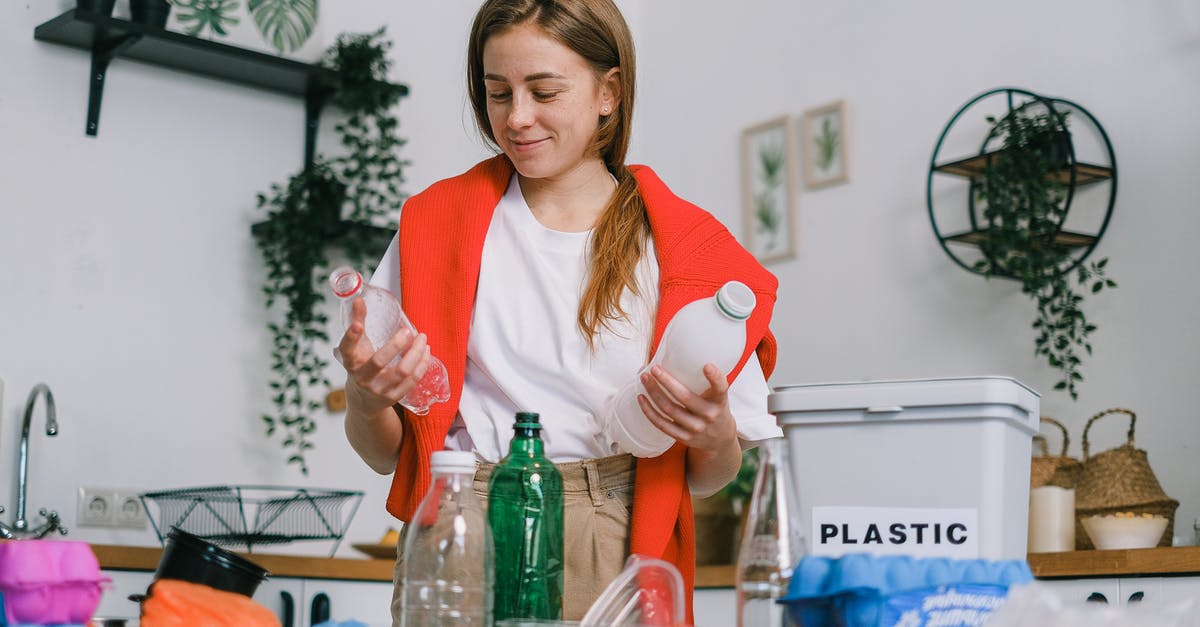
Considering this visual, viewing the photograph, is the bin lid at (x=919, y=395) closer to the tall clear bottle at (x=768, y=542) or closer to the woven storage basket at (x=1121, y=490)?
the tall clear bottle at (x=768, y=542)

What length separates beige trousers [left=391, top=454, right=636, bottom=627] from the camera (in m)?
1.27

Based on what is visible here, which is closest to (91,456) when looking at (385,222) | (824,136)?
(385,222)

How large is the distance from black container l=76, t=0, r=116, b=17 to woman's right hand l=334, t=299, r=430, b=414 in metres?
2.12

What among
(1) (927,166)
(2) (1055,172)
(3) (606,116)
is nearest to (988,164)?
(2) (1055,172)

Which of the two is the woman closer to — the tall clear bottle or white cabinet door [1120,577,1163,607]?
the tall clear bottle

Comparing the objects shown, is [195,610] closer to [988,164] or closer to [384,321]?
[384,321]

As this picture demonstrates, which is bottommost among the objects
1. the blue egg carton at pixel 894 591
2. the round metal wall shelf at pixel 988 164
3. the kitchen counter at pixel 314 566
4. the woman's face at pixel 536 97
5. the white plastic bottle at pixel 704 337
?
the kitchen counter at pixel 314 566

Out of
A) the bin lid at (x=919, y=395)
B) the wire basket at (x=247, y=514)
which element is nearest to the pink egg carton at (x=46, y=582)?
the bin lid at (x=919, y=395)

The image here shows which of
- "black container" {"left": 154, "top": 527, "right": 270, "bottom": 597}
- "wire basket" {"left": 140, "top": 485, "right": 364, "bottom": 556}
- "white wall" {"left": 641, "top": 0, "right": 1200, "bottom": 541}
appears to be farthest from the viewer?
"wire basket" {"left": 140, "top": 485, "right": 364, "bottom": 556}

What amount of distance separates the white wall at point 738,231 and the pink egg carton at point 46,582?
2047 millimetres

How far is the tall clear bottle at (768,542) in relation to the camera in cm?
96

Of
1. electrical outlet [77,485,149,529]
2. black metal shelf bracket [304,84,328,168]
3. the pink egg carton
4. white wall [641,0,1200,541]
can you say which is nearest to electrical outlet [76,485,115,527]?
electrical outlet [77,485,149,529]

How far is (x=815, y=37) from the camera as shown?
336 centimetres

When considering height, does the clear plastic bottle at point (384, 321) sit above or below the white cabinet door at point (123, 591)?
above
